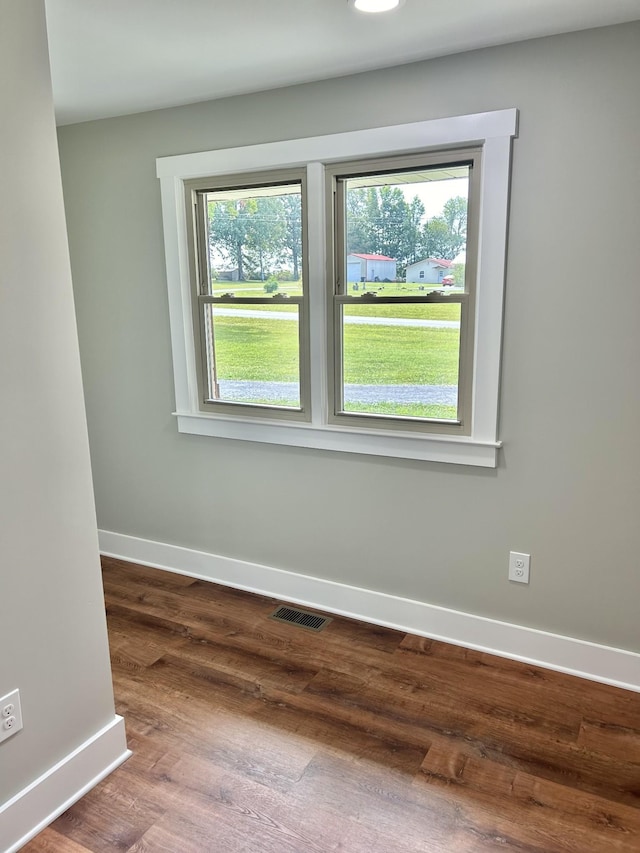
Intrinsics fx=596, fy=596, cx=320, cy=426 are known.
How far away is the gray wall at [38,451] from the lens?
1.51 meters

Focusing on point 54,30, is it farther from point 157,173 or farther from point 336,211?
point 336,211

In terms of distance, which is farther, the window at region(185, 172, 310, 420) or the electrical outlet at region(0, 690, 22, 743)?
the window at region(185, 172, 310, 420)

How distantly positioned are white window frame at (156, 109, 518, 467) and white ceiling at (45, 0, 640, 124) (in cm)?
25

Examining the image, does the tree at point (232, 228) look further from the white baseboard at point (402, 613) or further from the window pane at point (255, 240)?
the white baseboard at point (402, 613)

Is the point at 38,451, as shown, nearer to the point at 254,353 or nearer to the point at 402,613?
the point at 254,353

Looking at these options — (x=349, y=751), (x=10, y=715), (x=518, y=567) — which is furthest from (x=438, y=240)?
(x=10, y=715)

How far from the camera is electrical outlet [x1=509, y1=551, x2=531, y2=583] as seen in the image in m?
2.42

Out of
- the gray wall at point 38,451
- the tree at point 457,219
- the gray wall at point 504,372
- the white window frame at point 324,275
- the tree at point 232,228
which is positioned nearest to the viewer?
the gray wall at point 38,451

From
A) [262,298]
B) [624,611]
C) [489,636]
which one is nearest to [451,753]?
[489,636]

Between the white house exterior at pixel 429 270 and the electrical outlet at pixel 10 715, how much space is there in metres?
2.01

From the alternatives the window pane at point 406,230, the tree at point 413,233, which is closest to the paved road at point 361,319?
the window pane at point 406,230

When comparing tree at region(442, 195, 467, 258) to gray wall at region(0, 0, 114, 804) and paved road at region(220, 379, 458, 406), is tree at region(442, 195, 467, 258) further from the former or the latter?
gray wall at region(0, 0, 114, 804)

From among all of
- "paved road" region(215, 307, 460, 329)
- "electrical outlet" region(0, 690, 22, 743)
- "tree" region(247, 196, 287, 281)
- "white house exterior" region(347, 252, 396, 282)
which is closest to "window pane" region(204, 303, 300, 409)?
"paved road" region(215, 307, 460, 329)

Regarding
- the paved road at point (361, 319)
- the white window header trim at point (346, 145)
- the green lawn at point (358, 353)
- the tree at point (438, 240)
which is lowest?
the green lawn at point (358, 353)
